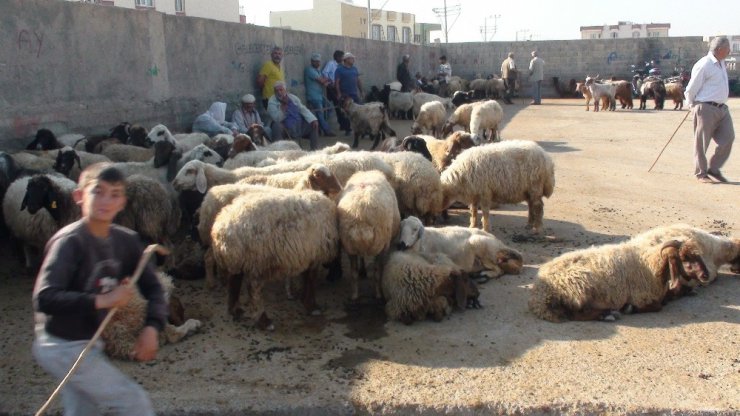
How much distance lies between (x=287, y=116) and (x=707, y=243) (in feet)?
28.7

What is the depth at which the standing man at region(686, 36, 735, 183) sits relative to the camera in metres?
10.5

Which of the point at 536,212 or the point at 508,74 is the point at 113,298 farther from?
the point at 508,74

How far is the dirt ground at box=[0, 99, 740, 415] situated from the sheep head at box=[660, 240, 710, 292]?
26cm

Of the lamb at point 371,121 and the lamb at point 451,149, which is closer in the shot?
the lamb at point 451,149

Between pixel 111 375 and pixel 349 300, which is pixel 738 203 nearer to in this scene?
pixel 349 300

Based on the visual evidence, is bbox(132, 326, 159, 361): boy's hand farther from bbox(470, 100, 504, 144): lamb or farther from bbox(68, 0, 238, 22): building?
bbox(68, 0, 238, 22): building

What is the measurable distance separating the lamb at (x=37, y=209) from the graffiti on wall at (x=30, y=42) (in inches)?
94.8

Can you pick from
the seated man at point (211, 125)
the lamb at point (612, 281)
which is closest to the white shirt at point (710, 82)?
the lamb at point (612, 281)

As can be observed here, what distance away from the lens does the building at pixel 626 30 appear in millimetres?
109812

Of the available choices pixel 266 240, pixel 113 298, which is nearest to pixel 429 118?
pixel 266 240

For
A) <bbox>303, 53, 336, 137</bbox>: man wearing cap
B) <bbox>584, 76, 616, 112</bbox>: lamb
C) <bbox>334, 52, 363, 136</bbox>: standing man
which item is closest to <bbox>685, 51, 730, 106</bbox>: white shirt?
<bbox>303, 53, 336, 137</bbox>: man wearing cap

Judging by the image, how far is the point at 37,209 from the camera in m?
6.38

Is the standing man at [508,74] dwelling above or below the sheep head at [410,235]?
above

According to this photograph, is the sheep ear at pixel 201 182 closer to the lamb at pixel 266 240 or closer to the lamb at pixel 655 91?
the lamb at pixel 266 240
